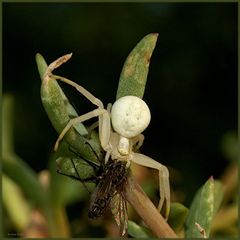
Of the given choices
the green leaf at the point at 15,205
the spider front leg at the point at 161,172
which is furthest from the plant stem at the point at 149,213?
the green leaf at the point at 15,205

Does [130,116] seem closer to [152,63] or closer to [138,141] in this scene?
[138,141]

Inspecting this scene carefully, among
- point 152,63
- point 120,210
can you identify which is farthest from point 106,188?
point 152,63

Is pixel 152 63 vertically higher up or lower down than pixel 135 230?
higher up

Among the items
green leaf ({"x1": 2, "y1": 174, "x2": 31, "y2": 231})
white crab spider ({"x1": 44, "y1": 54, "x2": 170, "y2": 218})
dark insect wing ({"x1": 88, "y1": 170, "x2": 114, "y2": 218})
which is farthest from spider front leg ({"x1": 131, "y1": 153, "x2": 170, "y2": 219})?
green leaf ({"x1": 2, "y1": 174, "x2": 31, "y2": 231})

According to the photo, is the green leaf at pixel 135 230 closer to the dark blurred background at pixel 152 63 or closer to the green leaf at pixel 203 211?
the green leaf at pixel 203 211

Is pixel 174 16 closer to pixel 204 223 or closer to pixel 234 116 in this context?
pixel 234 116

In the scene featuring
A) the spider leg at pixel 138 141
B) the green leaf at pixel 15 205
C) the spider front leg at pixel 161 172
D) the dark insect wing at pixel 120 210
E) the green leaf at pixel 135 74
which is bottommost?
the green leaf at pixel 15 205

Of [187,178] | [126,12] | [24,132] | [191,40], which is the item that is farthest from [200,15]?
[24,132]
